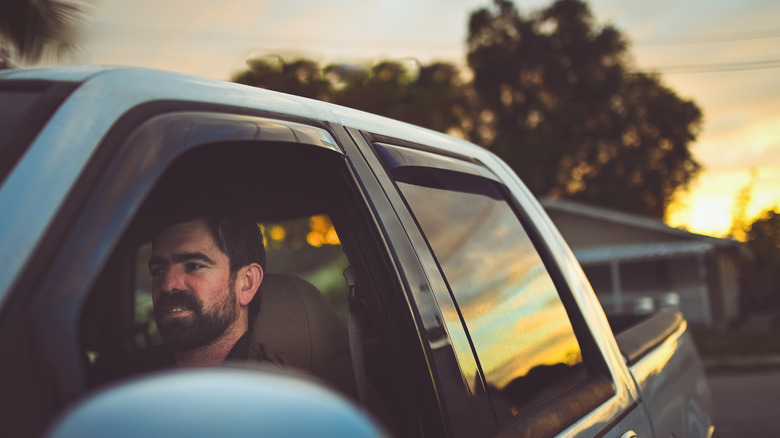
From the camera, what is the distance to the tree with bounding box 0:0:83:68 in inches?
275

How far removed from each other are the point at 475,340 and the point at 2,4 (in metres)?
6.92

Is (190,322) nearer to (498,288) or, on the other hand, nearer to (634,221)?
(498,288)

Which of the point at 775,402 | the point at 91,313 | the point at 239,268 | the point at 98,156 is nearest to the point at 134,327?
the point at 239,268

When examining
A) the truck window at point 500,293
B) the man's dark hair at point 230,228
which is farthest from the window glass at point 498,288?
the man's dark hair at point 230,228

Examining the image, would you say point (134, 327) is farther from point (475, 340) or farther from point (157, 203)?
point (475, 340)

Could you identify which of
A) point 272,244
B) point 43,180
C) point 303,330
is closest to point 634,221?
point 272,244

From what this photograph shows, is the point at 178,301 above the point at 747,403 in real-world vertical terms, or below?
above

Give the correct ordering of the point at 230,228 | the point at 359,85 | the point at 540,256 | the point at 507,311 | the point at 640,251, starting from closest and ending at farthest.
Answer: the point at 230,228 < the point at 507,311 < the point at 540,256 < the point at 359,85 < the point at 640,251

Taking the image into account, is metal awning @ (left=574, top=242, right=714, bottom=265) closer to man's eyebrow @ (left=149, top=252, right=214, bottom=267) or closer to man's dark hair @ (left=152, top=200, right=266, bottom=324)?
man's dark hair @ (left=152, top=200, right=266, bottom=324)

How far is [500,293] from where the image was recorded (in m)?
2.00

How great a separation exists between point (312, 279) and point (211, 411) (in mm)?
1496

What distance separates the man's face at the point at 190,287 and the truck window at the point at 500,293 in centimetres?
52

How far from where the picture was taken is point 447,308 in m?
1.64

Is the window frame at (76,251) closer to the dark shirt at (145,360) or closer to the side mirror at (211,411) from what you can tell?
the side mirror at (211,411)
